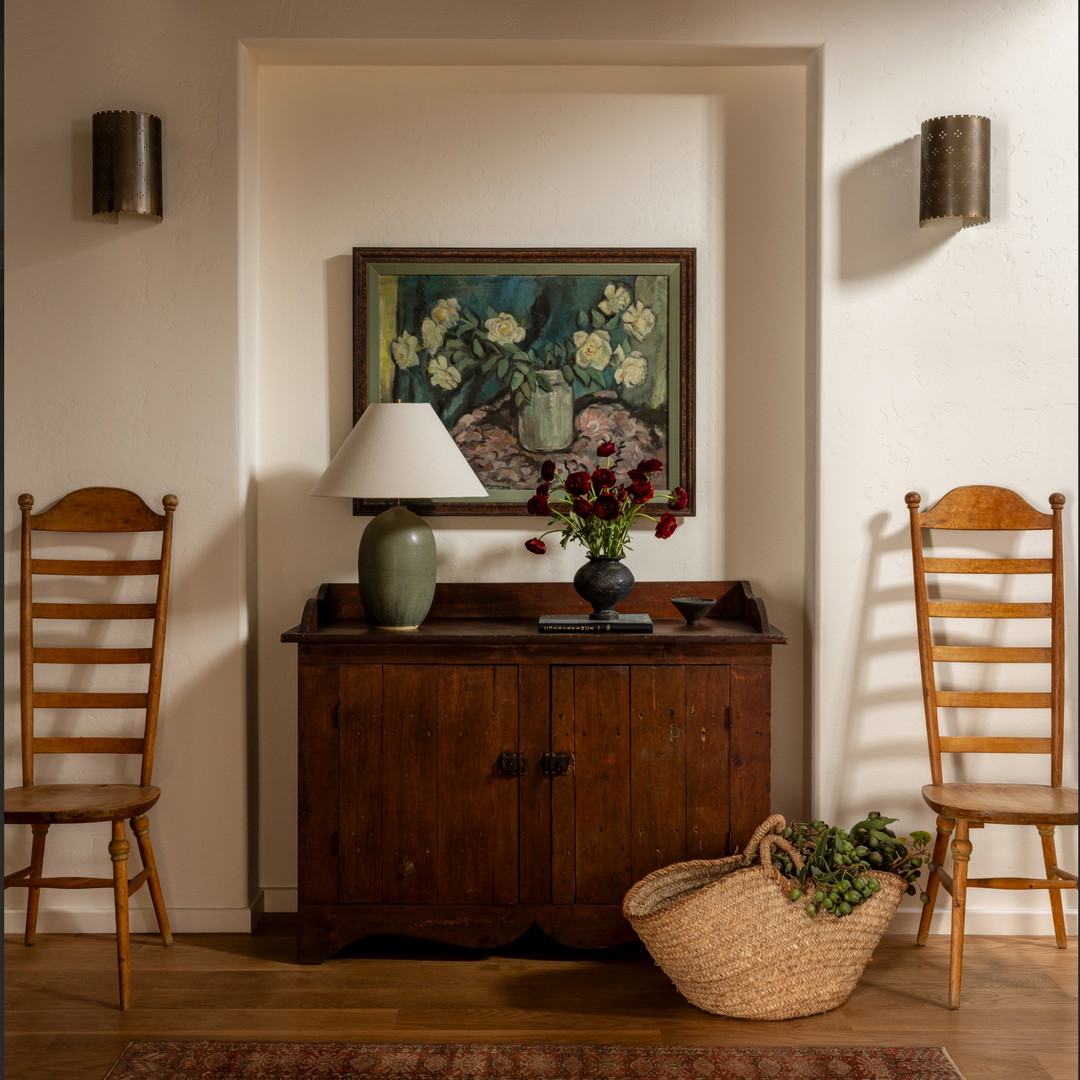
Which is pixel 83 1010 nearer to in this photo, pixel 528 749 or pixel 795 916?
pixel 528 749

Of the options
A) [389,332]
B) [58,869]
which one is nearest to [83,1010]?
[58,869]

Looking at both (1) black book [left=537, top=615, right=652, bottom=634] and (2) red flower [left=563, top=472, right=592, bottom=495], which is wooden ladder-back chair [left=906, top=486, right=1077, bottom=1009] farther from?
(2) red flower [left=563, top=472, right=592, bottom=495]

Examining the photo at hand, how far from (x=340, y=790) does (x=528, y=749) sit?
51cm

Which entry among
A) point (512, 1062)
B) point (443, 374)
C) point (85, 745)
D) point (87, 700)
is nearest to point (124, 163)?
point (443, 374)

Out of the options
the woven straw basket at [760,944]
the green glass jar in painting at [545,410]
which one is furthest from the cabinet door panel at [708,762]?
the green glass jar in painting at [545,410]

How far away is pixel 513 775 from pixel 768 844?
67cm

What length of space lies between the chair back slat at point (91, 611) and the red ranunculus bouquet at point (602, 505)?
1.04 metres

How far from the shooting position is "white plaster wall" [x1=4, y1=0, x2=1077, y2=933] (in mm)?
2945

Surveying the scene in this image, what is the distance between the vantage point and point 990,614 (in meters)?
2.86

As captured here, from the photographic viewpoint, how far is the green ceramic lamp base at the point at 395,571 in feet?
9.20

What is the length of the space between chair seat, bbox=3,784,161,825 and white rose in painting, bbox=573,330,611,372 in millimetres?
1685

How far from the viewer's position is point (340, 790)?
275 cm

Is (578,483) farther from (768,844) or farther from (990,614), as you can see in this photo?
(990,614)

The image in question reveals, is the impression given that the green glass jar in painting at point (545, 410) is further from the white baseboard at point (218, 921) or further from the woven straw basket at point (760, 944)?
the white baseboard at point (218, 921)
